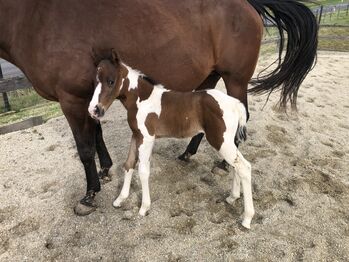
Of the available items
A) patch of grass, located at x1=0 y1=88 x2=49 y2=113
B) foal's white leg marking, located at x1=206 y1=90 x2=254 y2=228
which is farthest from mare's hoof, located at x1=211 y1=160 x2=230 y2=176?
patch of grass, located at x1=0 y1=88 x2=49 y2=113

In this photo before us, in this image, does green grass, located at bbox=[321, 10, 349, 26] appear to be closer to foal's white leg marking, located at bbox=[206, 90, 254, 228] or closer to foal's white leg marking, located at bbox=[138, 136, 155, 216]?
foal's white leg marking, located at bbox=[206, 90, 254, 228]

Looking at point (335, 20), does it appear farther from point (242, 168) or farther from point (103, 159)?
point (242, 168)

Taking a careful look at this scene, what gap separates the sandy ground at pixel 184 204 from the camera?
2.66m

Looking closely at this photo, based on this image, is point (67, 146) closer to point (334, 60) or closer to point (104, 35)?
point (104, 35)

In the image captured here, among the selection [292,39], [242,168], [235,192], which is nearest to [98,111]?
[242,168]

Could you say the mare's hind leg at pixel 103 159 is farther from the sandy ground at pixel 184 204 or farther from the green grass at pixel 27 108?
the green grass at pixel 27 108

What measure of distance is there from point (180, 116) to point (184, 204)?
2.92 feet

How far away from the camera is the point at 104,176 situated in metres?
3.64

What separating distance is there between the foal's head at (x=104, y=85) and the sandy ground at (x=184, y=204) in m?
1.06

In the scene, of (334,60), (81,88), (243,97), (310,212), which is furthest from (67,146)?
(334,60)

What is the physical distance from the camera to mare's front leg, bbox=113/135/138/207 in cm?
299

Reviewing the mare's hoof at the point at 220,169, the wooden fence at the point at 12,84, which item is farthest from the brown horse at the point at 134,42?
the wooden fence at the point at 12,84

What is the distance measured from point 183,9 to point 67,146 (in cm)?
234

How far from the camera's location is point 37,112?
6.29 meters
